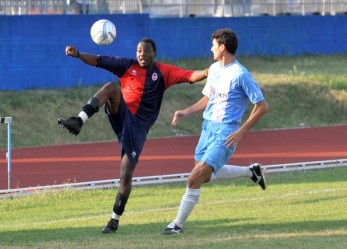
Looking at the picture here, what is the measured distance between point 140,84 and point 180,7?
22.6 meters

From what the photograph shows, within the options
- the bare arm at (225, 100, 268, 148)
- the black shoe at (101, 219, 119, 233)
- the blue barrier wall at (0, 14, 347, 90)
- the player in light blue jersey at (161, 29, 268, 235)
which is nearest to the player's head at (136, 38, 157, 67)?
the player in light blue jersey at (161, 29, 268, 235)

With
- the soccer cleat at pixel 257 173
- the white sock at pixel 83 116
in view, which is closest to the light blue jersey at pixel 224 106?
the white sock at pixel 83 116

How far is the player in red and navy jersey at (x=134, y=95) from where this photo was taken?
11.9 metres

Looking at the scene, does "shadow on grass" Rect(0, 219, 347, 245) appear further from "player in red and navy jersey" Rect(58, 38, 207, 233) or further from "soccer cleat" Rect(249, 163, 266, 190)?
"soccer cleat" Rect(249, 163, 266, 190)

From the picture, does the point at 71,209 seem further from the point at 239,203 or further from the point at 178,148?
the point at 178,148

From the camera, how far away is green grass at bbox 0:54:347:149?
26688 millimetres

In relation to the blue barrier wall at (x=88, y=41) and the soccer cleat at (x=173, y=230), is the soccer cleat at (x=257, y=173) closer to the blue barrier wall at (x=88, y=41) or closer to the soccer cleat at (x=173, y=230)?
the soccer cleat at (x=173, y=230)

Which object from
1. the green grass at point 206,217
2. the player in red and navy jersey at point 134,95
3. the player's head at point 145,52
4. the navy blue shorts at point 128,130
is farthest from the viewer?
the player's head at point 145,52

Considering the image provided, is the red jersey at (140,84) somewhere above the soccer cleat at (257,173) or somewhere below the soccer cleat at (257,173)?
above

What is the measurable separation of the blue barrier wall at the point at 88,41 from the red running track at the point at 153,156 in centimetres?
357

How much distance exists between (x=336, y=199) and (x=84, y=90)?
14925 millimetres

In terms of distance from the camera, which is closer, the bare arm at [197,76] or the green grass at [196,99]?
the bare arm at [197,76]

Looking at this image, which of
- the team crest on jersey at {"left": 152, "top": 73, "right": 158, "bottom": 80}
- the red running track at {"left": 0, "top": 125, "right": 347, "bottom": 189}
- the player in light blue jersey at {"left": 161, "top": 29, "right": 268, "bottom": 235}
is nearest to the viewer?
the player in light blue jersey at {"left": 161, "top": 29, "right": 268, "bottom": 235}

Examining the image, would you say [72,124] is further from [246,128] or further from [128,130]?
[246,128]
